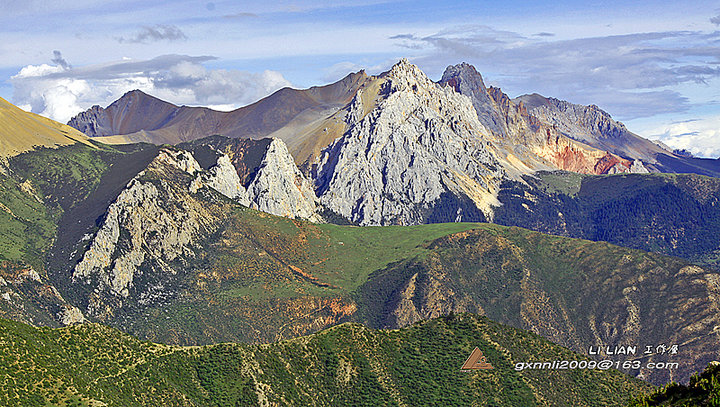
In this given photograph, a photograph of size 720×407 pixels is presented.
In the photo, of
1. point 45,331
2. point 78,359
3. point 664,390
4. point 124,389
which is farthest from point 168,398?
point 664,390

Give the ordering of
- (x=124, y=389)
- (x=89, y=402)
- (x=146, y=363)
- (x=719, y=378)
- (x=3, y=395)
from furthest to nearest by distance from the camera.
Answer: (x=146, y=363) < (x=124, y=389) < (x=89, y=402) < (x=3, y=395) < (x=719, y=378)

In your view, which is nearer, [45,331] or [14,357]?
[14,357]

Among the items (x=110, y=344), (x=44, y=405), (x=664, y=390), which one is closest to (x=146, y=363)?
(x=110, y=344)

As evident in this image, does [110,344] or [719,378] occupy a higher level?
[719,378]

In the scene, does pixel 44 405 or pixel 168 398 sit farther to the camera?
pixel 168 398

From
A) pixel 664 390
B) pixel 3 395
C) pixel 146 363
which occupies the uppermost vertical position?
pixel 664 390

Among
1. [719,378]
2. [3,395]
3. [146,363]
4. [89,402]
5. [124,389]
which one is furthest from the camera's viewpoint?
[146,363]

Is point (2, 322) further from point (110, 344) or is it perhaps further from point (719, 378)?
point (719, 378)

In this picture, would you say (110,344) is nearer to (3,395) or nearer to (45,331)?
(45,331)

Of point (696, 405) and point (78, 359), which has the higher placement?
point (696, 405)
